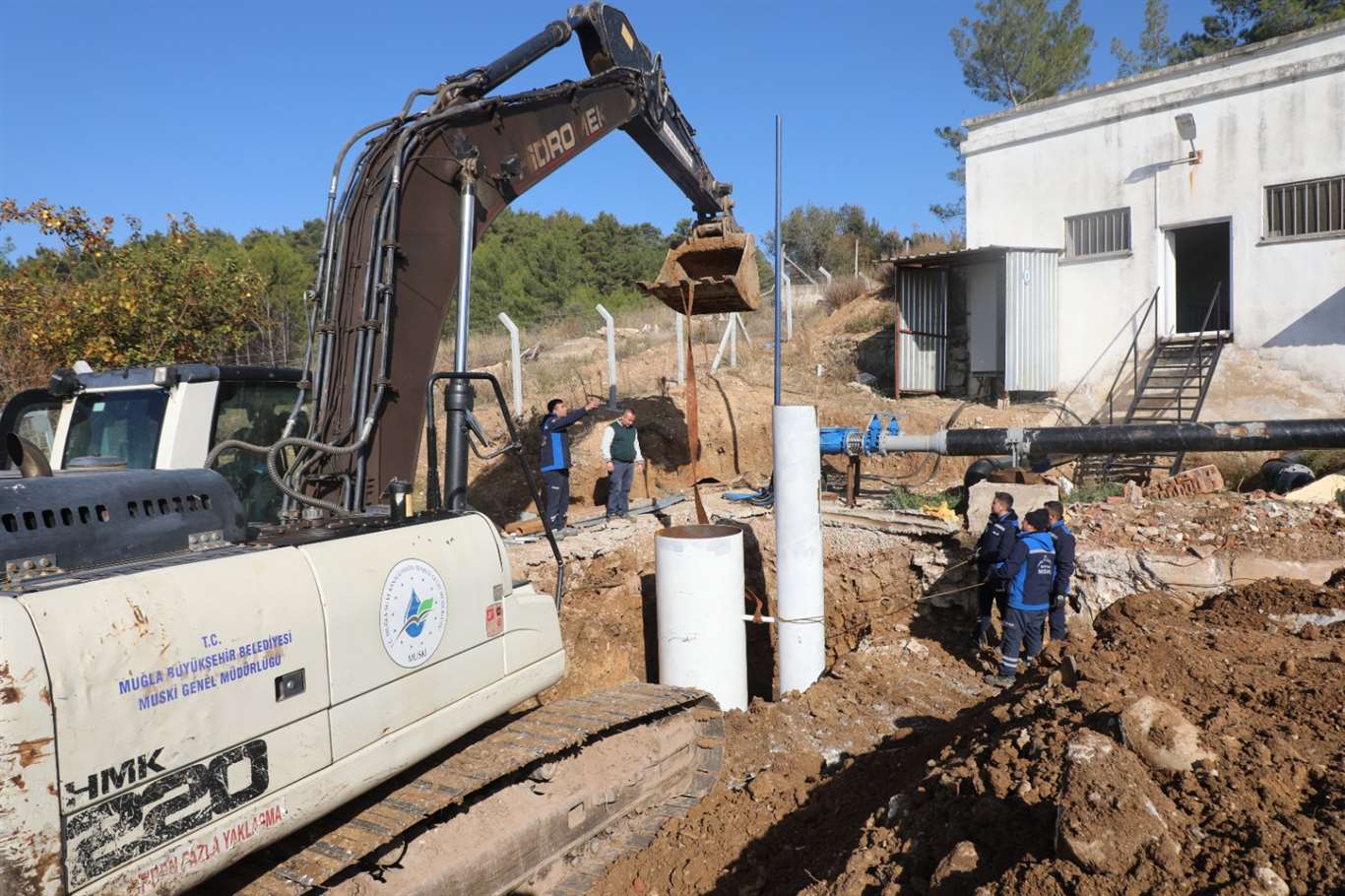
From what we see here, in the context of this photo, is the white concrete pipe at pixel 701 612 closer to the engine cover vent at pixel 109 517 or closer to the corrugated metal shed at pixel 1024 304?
the engine cover vent at pixel 109 517

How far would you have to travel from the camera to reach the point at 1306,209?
567 inches

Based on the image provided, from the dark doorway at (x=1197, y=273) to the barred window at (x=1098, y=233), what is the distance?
1872 millimetres

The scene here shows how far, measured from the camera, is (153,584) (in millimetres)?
2936

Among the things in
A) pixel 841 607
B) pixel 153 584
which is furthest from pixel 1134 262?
pixel 153 584

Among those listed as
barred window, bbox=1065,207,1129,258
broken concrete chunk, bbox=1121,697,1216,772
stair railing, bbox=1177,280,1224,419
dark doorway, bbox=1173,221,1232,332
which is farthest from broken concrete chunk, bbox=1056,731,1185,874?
dark doorway, bbox=1173,221,1232,332

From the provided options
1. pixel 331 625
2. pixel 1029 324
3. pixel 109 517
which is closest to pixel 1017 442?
pixel 331 625

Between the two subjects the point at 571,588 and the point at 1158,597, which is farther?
the point at 571,588

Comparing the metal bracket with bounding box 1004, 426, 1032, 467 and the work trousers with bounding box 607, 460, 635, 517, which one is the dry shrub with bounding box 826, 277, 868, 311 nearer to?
the work trousers with bounding box 607, 460, 635, 517

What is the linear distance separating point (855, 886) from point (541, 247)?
3525cm

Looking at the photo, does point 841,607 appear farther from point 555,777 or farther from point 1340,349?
point 1340,349

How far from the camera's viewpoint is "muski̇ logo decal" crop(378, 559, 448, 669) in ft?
12.3

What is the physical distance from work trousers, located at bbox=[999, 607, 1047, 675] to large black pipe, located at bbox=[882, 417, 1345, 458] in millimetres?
1314

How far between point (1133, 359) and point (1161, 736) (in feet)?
46.4

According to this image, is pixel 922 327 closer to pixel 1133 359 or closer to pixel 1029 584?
pixel 1133 359
